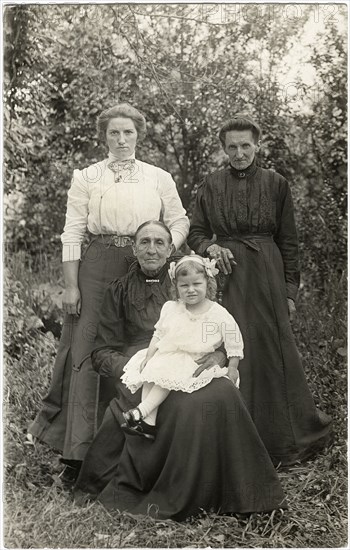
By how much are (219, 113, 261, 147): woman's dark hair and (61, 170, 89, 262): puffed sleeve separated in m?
0.89

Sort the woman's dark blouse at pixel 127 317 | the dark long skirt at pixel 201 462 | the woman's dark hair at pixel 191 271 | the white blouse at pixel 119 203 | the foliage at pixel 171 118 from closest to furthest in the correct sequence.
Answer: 1. the dark long skirt at pixel 201 462
2. the woman's dark hair at pixel 191 271
3. the woman's dark blouse at pixel 127 317
4. the white blouse at pixel 119 203
5. the foliage at pixel 171 118

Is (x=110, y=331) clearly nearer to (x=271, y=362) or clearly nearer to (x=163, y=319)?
(x=163, y=319)

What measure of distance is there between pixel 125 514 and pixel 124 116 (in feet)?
7.55

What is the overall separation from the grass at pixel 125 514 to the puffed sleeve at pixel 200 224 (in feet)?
2.84

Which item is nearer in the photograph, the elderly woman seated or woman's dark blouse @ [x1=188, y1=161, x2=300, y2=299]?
the elderly woman seated

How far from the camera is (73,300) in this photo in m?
4.42

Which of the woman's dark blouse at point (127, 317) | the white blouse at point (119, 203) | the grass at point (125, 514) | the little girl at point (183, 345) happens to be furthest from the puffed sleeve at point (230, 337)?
the grass at point (125, 514)

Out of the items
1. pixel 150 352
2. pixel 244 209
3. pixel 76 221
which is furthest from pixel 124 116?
→ pixel 150 352

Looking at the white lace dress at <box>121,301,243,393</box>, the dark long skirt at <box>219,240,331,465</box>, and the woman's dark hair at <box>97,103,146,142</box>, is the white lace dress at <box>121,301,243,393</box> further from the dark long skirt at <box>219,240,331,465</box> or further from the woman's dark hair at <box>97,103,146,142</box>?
the woman's dark hair at <box>97,103,146,142</box>

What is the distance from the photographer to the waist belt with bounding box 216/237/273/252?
4.46 m

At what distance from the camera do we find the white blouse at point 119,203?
14.3 ft

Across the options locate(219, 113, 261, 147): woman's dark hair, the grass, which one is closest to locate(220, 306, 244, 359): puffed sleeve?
the grass

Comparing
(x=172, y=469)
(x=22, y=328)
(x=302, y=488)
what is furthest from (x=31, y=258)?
(x=302, y=488)

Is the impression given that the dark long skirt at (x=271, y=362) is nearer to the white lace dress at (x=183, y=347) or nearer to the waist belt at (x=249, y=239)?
the waist belt at (x=249, y=239)
